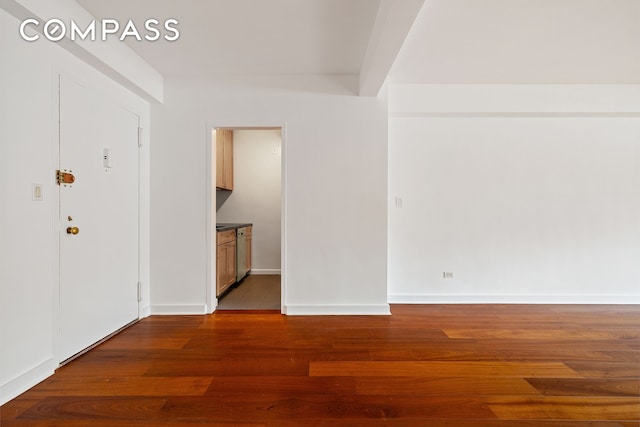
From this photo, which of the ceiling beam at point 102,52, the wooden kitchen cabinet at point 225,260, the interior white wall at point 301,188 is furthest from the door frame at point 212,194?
the ceiling beam at point 102,52

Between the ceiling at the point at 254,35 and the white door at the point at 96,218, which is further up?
the ceiling at the point at 254,35

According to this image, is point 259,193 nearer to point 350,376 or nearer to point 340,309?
point 340,309

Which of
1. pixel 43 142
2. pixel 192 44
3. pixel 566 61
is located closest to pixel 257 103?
pixel 192 44

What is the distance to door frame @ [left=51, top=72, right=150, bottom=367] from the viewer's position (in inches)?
81.7

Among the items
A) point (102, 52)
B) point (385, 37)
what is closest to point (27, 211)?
point (102, 52)

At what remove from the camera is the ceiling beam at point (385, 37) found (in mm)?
1783

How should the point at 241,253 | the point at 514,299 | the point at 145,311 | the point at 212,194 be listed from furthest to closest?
the point at 241,253 < the point at 514,299 < the point at 212,194 < the point at 145,311

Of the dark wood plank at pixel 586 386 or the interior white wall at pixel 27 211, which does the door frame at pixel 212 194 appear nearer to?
the interior white wall at pixel 27 211

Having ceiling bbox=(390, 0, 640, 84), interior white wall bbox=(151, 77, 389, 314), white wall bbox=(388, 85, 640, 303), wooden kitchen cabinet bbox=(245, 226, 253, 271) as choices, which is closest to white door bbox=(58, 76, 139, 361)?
interior white wall bbox=(151, 77, 389, 314)

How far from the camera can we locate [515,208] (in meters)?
3.64

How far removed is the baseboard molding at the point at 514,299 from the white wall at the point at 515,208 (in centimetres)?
1

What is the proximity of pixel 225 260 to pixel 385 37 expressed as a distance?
311 centimetres

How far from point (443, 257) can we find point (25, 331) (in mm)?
3854

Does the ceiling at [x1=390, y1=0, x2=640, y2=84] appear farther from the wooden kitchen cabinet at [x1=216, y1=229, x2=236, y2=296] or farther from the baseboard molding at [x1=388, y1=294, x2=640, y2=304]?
Result: the wooden kitchen cabinet at [x1=216, y1=229, x2=236, y2=296]
